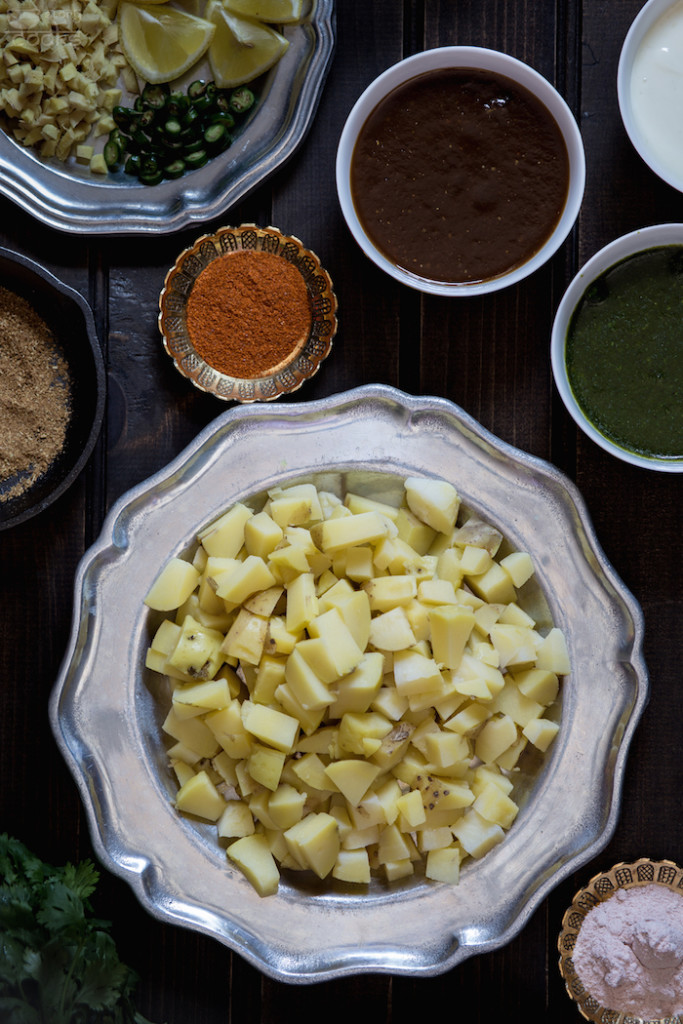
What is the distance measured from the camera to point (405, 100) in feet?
5.41

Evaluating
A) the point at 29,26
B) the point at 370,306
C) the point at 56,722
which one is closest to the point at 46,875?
the point at 56,722

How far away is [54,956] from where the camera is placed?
1.63 meters

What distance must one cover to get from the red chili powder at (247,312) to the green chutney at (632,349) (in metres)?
0.59

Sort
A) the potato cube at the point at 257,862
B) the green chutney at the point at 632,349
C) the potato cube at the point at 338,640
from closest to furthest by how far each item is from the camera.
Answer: the potato cube at the point at 338,640 → the potato cube at the point at 257,862 → the green chutney at the point at 632,349

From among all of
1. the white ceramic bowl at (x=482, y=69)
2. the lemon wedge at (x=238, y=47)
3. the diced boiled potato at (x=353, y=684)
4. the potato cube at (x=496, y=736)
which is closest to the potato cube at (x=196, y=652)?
the diced boiled potato at (x=353, y=684)

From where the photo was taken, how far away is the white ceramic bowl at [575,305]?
1646 millimetres

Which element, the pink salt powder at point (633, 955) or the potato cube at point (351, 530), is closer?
the potato cube at point (351, 530)

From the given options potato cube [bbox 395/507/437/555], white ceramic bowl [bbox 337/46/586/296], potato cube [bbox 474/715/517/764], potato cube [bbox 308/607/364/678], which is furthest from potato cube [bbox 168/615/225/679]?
white ceramic bowl [bbox 337/46/586/296]

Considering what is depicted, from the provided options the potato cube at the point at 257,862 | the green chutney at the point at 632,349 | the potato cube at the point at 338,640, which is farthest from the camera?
the green chutney at the point at 632,349

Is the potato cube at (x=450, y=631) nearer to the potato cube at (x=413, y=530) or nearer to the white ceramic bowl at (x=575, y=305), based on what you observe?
the potato cube at (x=413, y=530)

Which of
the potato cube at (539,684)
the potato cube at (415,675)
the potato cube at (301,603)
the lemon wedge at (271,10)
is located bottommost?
the potato cube at (539,684)

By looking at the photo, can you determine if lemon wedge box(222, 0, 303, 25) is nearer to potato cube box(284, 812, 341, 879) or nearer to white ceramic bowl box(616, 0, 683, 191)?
white ceramic bowl box(616, 0, 683, 191)

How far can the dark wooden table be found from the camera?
70.1 inches

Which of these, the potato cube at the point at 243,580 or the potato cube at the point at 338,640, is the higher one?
the potato cube at the point at 243,580
